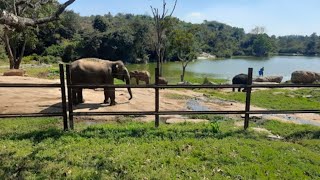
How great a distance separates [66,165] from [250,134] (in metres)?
4.49

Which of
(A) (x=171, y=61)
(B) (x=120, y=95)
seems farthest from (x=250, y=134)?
(A) (x=171, y=61)

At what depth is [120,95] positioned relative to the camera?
13305mm

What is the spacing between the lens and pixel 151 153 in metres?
6.14

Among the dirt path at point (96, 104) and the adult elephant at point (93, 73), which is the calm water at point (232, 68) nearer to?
the dirt path at point (96, 104)

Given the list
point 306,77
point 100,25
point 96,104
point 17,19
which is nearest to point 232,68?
point 306,77

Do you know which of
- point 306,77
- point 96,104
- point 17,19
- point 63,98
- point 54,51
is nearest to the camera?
point 17,19

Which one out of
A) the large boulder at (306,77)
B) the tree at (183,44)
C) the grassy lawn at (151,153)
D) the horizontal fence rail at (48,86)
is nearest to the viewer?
the grassy lawn at (151,153)

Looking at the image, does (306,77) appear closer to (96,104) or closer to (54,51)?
(96,104)

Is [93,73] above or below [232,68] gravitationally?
above

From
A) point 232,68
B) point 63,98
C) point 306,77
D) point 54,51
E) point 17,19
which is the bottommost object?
point 232,68

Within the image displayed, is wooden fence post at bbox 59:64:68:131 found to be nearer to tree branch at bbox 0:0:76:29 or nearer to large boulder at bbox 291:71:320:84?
tree branch at bbox 0:0:76:29

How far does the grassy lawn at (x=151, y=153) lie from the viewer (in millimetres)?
5406

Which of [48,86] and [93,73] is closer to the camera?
[48,86]

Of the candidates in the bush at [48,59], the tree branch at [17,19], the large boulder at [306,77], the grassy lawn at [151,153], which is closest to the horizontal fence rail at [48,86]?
the grassy lawn at [151,153]
